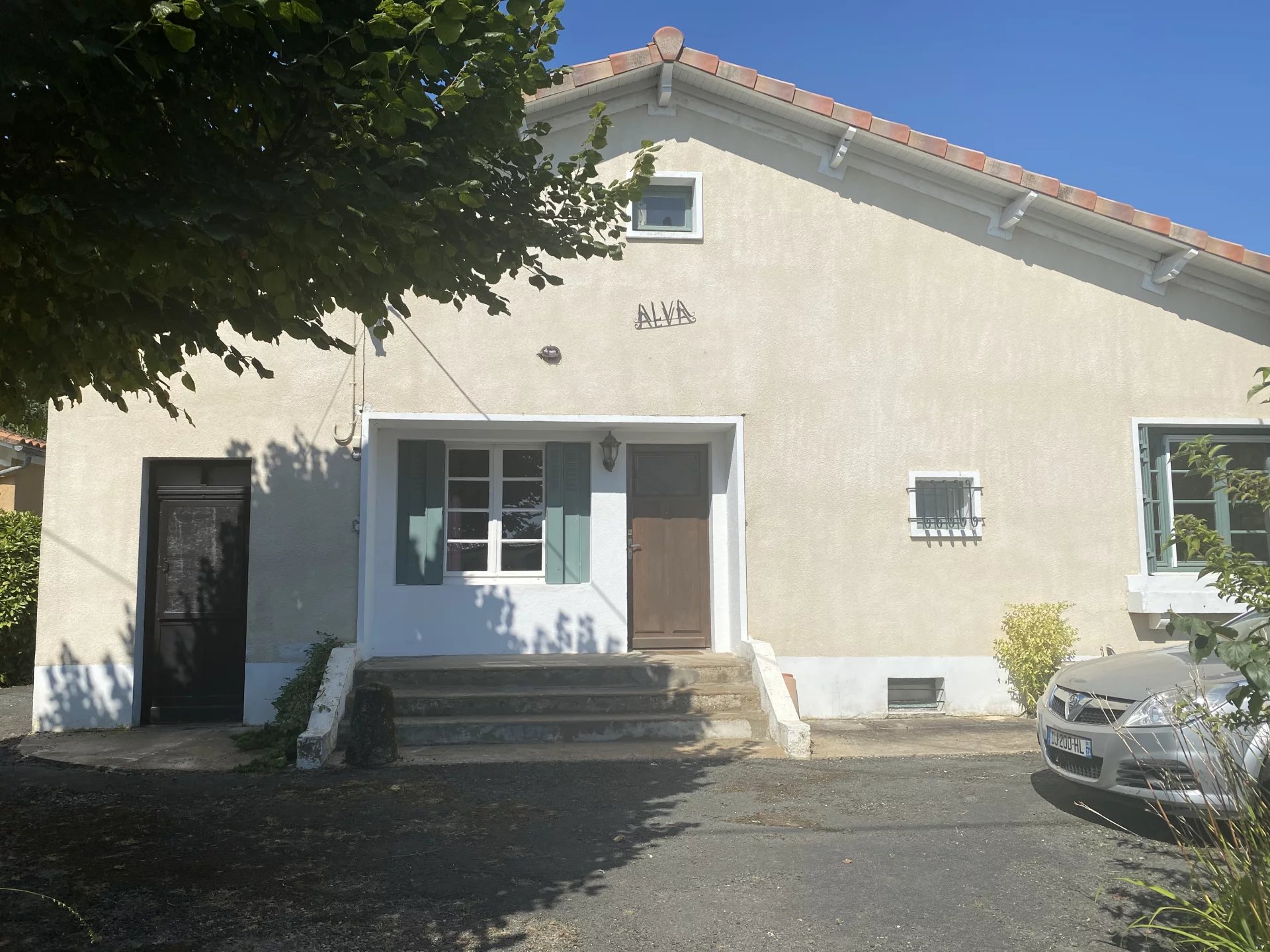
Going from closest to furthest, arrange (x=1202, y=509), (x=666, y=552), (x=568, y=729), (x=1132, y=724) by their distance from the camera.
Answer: (x=1132, y=724), (x=568, y=729), (x=1202, y=509), (x=666, y=552)

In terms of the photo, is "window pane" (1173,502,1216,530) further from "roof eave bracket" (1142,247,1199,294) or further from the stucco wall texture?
"roof eave bracket" (1142,247,1199,294)

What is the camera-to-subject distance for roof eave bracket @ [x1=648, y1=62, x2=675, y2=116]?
31.1 feet

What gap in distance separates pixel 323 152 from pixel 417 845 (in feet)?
11.9

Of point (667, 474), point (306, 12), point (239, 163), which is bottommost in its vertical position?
point (667, 474)

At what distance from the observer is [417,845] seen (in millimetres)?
5355

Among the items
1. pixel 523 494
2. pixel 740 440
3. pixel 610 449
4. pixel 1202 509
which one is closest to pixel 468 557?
pixel 523 494

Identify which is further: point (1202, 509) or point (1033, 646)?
point (1202, 509)

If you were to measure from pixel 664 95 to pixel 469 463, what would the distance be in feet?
13.6

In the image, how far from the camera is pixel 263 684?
28.9 feet

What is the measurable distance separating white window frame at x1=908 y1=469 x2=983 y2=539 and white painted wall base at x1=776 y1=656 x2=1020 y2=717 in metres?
1.20

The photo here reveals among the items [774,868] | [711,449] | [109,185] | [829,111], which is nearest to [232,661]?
[711,449]

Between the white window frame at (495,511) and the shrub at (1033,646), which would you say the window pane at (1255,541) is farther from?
the white window frame at (495,511)

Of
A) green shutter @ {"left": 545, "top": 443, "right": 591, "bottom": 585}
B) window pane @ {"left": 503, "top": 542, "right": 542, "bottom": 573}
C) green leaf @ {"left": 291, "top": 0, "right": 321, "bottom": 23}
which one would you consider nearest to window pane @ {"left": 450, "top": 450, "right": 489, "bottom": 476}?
green shutter @ {"left": 545, "top": 443, "right": 591, "bottom": 585}

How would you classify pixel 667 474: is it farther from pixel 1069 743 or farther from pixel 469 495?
pixel 1069 743
